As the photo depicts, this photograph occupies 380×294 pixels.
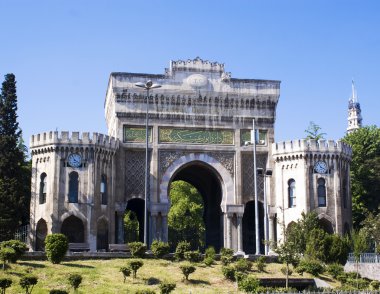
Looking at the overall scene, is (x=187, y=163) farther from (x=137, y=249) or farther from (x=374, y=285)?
(x=374, y=285)

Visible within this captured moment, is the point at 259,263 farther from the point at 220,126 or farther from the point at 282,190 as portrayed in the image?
the point at 220,126

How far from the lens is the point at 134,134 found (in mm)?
50188

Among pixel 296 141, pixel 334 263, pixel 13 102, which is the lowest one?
pixel 334 263

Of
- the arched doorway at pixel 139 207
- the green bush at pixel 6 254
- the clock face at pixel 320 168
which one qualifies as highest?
the clock face at pixel 320 168

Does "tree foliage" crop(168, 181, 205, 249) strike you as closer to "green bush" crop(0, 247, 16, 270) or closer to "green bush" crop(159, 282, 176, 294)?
"green bush" crop(0, 247, 16, 270)

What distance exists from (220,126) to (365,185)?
16.6 metres

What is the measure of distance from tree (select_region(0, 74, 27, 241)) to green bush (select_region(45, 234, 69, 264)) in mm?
12792

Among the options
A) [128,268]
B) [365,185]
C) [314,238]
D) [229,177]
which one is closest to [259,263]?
[314,238]

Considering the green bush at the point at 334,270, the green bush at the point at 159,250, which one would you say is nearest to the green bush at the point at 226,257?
the green bush at the point at 159,250

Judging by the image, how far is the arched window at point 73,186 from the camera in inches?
1837

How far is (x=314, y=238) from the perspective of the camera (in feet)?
140

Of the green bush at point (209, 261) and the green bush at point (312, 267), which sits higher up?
the green bush at point (209, 261)

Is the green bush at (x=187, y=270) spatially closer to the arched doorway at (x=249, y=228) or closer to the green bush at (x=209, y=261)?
the green bush at (x=209, y=261)

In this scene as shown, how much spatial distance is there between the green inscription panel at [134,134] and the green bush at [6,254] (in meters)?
16.5
